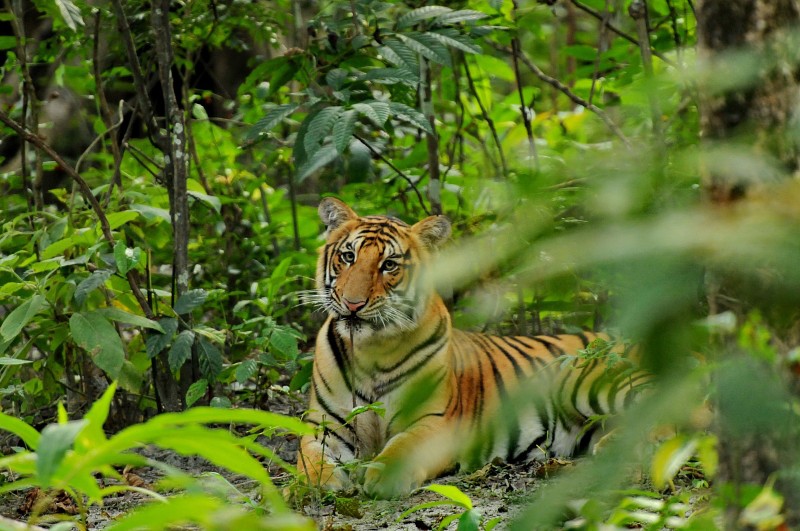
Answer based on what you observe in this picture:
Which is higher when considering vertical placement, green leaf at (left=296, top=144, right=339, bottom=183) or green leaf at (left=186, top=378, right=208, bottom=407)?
green leaf at (left=296, top=144, right=339, bottom=183)

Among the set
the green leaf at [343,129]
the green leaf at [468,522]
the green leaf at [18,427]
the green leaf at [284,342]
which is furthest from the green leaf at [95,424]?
the green leaf at [284,342]

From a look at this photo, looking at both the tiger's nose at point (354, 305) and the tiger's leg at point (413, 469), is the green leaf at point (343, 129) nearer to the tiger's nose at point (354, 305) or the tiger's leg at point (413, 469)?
the tiger's nose at point (354, 305)

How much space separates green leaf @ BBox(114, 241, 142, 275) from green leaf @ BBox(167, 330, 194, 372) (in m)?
0.39

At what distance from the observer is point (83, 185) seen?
13.9 ft

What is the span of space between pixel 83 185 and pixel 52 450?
3.09 meters

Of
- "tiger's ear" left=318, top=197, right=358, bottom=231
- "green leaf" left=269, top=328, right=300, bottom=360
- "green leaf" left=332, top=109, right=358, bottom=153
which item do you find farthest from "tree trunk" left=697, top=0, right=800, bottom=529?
"tiger's ear" left=318, top=197, right=358, bottom=231

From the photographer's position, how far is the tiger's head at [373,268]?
14.2 ft

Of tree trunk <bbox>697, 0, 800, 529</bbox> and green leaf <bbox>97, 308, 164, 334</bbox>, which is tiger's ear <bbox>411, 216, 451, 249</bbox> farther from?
tree trunk <bbox>697, 0, 800, 529</bbox>

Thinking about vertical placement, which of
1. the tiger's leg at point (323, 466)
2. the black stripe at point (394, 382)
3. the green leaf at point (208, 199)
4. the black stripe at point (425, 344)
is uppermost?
the green leaf at point (208, 199)

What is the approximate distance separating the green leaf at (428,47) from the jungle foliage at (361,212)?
1 cm

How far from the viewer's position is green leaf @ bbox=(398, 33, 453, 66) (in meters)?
4.25

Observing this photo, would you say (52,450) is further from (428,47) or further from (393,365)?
(428,47)

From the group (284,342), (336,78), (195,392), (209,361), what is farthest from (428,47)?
(195,392)

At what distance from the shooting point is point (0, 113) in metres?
4.15
